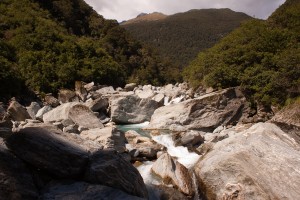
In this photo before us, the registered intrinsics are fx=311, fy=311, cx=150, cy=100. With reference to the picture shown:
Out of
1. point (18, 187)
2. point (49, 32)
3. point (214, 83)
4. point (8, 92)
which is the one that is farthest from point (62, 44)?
point (18, 187)

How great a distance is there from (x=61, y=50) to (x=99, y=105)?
19572mm

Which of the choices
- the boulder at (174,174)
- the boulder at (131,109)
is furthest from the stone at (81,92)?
the boulder at (174,174)

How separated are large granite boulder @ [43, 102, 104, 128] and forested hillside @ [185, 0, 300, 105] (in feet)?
43.6

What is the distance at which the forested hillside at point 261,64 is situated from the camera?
2405 centimetres

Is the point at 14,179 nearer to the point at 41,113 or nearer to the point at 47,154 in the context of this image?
the point at 47,154

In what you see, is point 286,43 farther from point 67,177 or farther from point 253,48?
point 67,177

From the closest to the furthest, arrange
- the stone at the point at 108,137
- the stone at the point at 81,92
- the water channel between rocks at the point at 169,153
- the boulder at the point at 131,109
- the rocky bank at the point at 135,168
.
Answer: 1. the rocky bank at the point at 135,168
2. the water channel between rocks at the point at 169,153
3. the stone at the point at 108,137
4. the boulder at the point at 131,109
5. the stone at the point at 81,92

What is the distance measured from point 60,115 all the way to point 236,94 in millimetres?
13459

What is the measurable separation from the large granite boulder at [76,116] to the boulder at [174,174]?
6.48 metres

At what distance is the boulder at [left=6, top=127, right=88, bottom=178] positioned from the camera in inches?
334

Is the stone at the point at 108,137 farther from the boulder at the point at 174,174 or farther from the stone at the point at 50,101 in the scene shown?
the stone at the point at 50,101

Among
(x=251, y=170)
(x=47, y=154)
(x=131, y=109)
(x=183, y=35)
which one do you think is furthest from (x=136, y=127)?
(x=183, y=35)

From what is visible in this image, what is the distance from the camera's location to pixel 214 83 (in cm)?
2755

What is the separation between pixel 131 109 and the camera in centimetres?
2448
